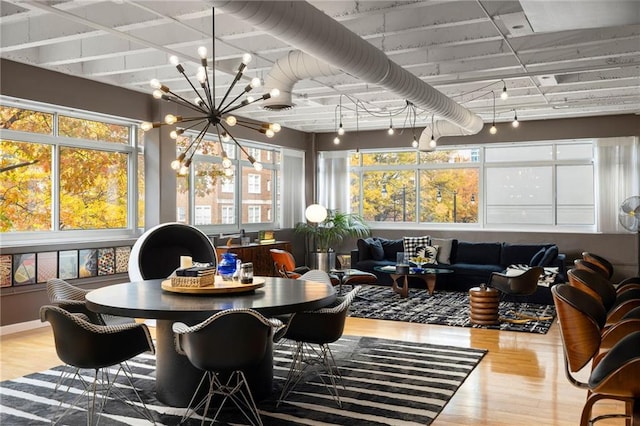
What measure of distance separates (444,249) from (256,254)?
10.8 ft

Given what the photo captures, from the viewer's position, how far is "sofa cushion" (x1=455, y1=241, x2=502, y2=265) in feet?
33.1

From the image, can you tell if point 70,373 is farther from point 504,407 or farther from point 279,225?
point 279,225

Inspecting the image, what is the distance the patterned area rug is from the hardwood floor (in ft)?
0.76

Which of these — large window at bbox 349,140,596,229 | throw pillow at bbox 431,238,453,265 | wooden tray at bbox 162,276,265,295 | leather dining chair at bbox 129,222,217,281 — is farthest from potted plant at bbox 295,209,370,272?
wooden tray at bbox 162,276,265,295

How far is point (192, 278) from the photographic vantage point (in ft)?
14.0

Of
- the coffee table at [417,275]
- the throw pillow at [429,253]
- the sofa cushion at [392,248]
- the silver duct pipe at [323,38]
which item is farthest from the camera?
the sofa cushion at [392,248]

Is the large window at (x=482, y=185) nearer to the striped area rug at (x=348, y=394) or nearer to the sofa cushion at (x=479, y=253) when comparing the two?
the sofa cushion at (x=479, y=253)

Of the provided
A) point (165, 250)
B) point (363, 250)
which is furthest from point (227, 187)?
point (165, 250)

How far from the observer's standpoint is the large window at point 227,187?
9422mm

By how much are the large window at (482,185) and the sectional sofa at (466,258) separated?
936mm

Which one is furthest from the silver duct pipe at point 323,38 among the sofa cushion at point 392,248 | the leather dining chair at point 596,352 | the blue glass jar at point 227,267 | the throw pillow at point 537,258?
the sofa cushion at point 392,248

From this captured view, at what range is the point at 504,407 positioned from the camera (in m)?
4.13

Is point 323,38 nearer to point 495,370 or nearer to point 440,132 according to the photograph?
point 495,370

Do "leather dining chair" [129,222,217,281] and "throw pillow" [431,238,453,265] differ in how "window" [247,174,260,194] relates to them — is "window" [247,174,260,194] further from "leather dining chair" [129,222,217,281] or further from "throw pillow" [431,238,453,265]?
"leather dining chair" [129,222,217,281]
